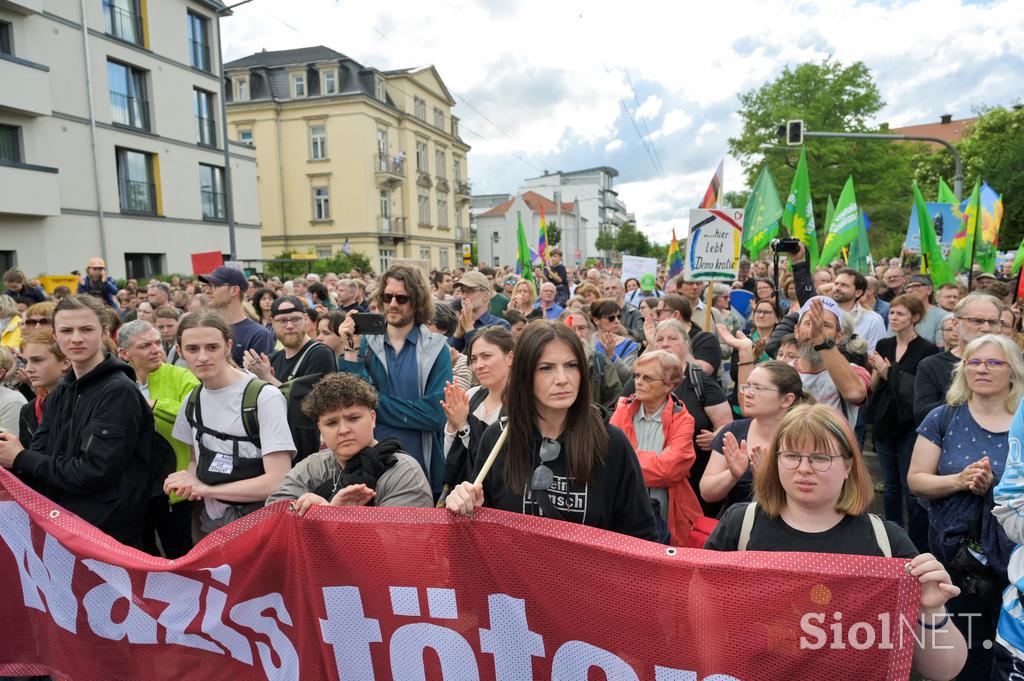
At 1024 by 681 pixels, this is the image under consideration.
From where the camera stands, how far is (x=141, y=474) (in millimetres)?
3512

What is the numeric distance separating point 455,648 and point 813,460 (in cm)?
149

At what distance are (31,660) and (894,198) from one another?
140 feet

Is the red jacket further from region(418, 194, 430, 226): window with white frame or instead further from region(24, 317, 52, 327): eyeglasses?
region(418, 194, 430, 226): window with white frame

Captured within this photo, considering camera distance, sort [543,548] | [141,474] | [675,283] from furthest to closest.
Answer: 1. [675,283]
2. [141,474]
3. [543,548]

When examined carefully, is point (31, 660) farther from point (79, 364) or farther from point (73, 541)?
point (79, 364)

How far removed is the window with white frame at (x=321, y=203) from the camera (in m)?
47.1

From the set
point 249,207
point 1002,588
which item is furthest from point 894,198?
point 1002,588

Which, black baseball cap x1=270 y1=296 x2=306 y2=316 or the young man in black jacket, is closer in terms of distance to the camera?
the young man in black jacket

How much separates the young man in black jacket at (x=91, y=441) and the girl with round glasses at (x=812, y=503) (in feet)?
9.14

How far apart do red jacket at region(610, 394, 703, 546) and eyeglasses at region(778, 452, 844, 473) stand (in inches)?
48.4

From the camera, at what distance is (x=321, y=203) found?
155 feet

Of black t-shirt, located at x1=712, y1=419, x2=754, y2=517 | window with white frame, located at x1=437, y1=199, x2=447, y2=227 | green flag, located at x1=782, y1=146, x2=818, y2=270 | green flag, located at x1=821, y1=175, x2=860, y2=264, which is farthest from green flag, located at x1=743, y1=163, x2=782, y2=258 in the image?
window with white frame, located at x1=437, y1=199, x2=447, y2=227

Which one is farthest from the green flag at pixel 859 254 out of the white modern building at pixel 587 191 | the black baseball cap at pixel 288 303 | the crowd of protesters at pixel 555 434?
the white modern building at pixel 587 191

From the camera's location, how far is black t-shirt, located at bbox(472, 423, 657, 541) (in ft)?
8.25
